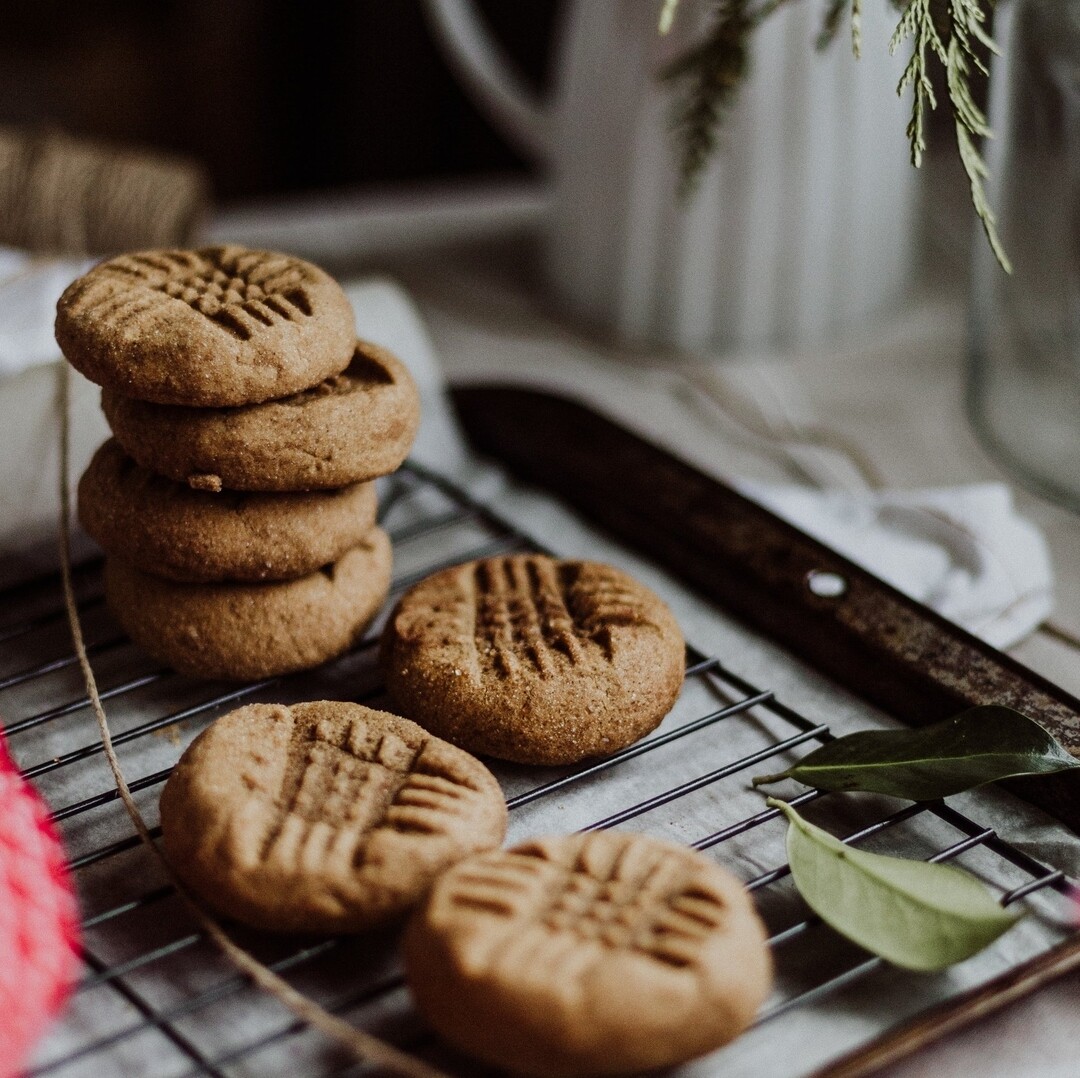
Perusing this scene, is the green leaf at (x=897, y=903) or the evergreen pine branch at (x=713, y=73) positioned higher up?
the evergreen pine branch at (x=713, y=73)

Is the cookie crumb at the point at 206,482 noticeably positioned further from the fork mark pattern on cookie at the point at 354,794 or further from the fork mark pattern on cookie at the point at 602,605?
the fork mark pattern on cookie at the point at 602,605

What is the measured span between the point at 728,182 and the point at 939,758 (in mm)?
818

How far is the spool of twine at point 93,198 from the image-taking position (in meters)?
1.52

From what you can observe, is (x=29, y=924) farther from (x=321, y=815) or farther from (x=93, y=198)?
(x=93, y=198)

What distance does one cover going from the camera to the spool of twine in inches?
59.7

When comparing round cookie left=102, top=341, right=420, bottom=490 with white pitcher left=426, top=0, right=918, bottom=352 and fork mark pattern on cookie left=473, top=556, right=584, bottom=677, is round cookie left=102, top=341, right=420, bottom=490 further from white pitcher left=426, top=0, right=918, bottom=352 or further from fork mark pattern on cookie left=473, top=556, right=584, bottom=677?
white pitcher left=426, top=0, right=918, bottom=352

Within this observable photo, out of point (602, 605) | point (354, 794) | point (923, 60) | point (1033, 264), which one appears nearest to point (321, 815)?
point (354, 794)

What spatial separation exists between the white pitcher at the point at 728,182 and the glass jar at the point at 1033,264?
19cm

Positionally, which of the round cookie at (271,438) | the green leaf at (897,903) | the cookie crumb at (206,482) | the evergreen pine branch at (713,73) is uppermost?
the evergreen pine branch at (713,73)

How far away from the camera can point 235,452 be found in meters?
0.89

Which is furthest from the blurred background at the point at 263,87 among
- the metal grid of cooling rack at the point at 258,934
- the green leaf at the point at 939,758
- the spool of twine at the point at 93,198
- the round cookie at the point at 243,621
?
the green leaf at the point at 939,758

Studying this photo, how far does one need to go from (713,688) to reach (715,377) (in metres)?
0.61

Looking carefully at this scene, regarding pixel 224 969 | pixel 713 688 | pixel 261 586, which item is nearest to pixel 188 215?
pixel 261 586

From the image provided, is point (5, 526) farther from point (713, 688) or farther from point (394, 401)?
point (713, 688)
